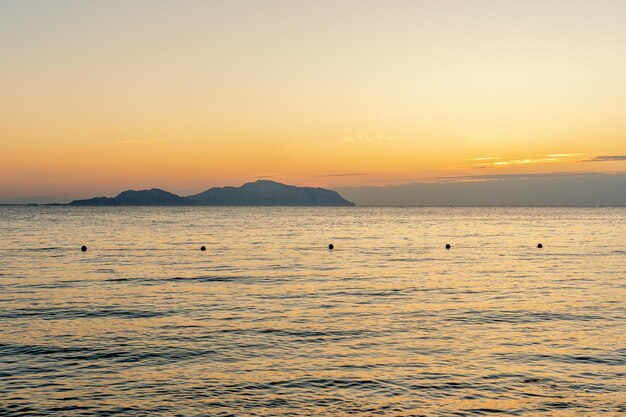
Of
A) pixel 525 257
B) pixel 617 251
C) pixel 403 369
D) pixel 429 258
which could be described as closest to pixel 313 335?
pixel 403 369

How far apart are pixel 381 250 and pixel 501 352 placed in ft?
196

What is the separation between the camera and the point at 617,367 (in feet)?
77.4

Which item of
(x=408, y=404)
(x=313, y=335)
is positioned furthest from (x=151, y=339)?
(x=408, y=404)

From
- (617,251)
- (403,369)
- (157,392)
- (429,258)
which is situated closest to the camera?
(157,392)

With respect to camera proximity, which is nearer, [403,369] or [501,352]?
[403,369]

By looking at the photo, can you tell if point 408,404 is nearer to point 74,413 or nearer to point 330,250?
point 74,413

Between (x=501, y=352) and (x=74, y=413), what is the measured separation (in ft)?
54.1

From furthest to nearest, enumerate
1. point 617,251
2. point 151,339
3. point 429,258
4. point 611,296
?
point 617,251 < point 429,258 < point 611,296 < point 151,339

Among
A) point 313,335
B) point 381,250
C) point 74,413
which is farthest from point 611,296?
point 381,250

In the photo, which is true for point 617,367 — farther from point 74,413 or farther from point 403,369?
point 74,413

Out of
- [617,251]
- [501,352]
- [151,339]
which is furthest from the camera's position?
[617,251]

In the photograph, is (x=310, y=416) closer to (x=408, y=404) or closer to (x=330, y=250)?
(x=408, y=404)

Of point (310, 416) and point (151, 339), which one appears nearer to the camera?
point (310, 416)

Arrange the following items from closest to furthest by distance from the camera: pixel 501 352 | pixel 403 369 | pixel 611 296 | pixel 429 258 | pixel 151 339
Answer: pixel 403 369 < pixel 501 352 < pixel 151 339 < pixel 611 296 < pixel 429 258
